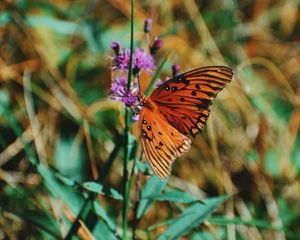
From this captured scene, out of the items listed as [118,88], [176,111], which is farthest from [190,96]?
[118,88]

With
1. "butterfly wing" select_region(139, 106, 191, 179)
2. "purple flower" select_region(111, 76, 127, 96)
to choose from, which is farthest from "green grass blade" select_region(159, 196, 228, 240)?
"purple flower" select_region(111, 76, 127, 96)

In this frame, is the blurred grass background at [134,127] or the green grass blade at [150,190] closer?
the green grass blade at [150,190]

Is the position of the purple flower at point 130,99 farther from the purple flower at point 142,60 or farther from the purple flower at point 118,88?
the purple flower at point 142,60

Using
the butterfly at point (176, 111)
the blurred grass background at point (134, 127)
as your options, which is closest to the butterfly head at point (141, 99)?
the butterfly at point (176, 111)

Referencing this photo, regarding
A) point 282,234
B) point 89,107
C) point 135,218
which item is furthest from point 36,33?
point 282,234

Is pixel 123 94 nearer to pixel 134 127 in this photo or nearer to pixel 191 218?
pixel 191 218

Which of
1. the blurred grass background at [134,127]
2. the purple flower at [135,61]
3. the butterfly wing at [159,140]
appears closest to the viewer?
the butterfly wing at [159,140]

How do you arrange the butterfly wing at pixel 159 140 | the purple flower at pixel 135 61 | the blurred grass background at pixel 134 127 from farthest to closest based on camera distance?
the blurred grass background at pixel 134 127 < the purple flower at pixel 135 61 < the butterfly wing at pixel 159 140
